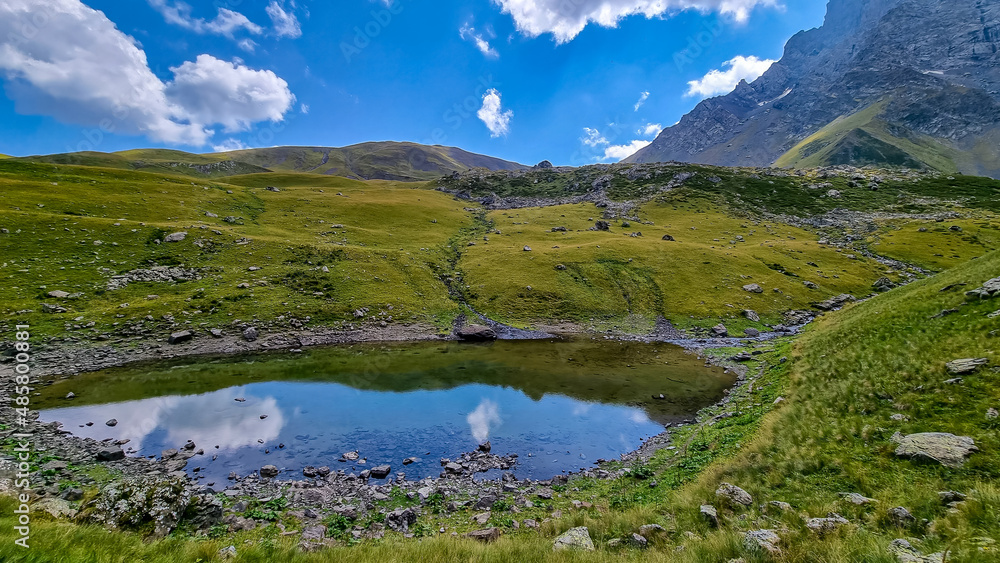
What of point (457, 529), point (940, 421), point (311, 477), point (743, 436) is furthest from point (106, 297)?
point (940, 421)

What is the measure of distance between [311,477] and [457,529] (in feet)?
31.3

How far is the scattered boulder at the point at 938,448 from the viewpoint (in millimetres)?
10413

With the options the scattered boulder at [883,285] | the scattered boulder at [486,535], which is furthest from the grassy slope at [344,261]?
the scattered boulder at [486,535]

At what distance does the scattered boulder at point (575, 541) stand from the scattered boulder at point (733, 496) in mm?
4849

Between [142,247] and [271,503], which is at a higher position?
[142,247]

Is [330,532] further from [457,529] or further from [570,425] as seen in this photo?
[570,425]

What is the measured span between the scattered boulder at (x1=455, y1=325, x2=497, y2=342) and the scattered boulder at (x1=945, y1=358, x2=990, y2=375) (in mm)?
40713

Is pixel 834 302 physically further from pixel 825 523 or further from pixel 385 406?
pixel 385 406

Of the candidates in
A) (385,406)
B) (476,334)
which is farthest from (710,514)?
(476,334)

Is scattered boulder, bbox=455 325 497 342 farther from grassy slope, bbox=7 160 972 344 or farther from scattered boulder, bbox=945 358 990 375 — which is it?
scattered boulder, bbox=945 358 990 375

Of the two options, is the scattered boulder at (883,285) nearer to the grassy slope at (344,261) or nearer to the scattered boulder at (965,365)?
the grassy slope at (344,261)

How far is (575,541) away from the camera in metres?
11.0

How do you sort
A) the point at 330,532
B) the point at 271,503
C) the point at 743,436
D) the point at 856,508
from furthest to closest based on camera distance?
the point at 743,436 < the point at 271,503 < the point at 330,532 < the point at 856,508

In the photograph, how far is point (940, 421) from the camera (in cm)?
1266
